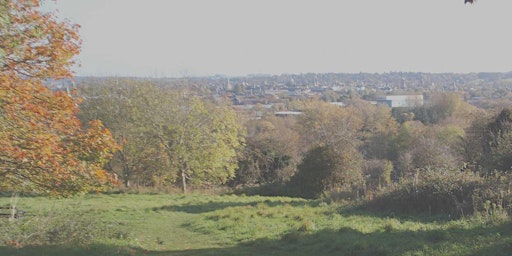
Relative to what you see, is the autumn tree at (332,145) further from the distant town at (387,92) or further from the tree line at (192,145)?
the distant town at (387,92)

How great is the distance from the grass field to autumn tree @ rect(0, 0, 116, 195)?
5.53 feet

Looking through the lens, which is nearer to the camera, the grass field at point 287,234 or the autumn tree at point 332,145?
the grass field at point 287,234

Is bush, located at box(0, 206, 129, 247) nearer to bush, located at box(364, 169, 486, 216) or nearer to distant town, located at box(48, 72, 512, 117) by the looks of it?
bush, located at box(364, 169, 486, 216)

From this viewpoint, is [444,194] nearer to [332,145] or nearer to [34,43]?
[34,43]

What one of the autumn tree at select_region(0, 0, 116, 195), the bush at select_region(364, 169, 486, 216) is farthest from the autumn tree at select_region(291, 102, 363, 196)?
the autumn tree at select_region(0, 0, 116, 195)

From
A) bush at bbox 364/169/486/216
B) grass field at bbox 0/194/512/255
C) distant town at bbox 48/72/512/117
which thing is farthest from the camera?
distant town at bbox 48/72/512/117

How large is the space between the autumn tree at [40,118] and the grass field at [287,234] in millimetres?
1684

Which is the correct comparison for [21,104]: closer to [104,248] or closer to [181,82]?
[104,248]

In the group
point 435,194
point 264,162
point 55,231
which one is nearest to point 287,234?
point 435,194

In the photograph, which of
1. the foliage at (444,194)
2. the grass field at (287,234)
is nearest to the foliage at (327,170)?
the grass field at (287,234)

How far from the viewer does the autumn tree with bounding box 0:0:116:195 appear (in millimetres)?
10180

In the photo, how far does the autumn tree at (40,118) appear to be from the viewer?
10180mm

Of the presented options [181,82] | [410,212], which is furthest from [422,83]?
[410,212]

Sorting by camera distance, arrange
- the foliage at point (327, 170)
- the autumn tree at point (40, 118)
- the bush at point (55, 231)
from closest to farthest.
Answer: the autumn tree at point (40, 118), the bush at point (55, 231), the foliage at point (327, 170)
